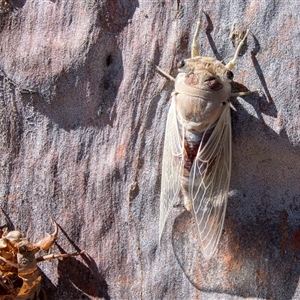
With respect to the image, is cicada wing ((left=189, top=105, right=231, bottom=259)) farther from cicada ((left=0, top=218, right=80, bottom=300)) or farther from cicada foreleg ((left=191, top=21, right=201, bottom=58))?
cicada ((left=0, top=218, right=80, bottom=300))

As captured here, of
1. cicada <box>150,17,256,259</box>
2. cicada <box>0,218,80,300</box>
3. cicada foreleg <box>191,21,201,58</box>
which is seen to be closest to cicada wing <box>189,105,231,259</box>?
cicada <box>150,17,256,259</box>

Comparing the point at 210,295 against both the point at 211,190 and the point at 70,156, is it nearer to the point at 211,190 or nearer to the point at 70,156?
the point at 211,190

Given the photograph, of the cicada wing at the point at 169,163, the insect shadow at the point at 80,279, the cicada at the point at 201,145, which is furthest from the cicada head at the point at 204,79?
the insect shadow at the point at 80,279

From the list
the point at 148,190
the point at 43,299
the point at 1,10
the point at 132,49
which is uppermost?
the point at 1,10

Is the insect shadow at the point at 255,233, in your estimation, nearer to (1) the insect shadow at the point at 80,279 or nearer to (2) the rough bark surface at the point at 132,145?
(2) the rough bark surface at the point at 132,145

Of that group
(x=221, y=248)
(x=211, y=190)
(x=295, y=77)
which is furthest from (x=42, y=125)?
(x=295, y=77)

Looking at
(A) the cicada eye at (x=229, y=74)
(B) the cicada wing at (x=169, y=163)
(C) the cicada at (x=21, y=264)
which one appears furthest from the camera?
(C) the cicada at (x=21, y=264)
